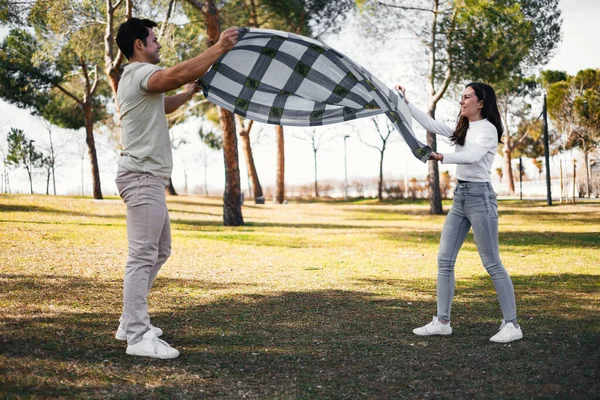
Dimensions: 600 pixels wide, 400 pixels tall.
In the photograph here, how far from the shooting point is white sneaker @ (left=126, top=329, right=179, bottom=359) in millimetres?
4188

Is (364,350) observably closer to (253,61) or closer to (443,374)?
(443,374)

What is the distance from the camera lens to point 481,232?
4715 millimetres

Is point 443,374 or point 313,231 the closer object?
point 443,374

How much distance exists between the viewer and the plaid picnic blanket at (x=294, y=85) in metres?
5.38

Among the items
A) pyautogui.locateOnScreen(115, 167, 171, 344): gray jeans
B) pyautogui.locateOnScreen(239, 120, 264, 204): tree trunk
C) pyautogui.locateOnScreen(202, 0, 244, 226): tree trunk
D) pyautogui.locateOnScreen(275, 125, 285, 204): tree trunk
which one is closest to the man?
pyautogui.locateOnScreen(115, 167, 171, 344): gray jeans

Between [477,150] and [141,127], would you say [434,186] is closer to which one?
[477,150]

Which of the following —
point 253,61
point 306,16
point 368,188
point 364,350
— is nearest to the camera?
point 364,350

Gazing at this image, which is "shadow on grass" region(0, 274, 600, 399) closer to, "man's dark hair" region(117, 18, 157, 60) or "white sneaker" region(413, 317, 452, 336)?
"white sneaker" region(413, 317, 452, 336)

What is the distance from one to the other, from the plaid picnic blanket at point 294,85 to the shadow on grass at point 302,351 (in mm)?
1903

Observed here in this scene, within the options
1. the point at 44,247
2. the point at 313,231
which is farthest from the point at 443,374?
the point at 313,231

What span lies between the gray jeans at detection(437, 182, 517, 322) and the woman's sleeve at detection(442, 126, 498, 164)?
0.27m

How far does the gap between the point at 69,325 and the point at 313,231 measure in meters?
12.9

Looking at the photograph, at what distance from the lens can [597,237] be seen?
14.4 m

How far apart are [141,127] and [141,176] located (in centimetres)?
35
